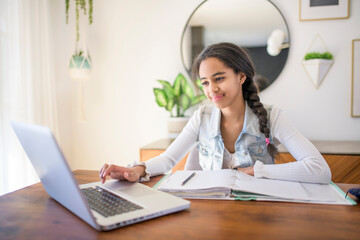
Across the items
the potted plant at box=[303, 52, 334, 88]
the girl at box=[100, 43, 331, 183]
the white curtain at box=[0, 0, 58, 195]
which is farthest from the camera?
the potted plant at box=[303, 52, 334, 88]

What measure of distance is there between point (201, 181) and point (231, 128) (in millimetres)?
567

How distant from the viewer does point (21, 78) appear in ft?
7.44

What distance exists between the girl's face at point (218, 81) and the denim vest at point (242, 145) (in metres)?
0.11

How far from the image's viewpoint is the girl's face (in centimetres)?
142

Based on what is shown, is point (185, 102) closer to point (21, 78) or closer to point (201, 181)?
point (21, 78)

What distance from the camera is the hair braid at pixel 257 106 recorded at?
141 centimetres

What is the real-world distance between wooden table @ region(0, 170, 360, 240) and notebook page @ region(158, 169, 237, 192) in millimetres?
78

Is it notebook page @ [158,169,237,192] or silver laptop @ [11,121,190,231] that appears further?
notebook page @ [158,169,237,192]

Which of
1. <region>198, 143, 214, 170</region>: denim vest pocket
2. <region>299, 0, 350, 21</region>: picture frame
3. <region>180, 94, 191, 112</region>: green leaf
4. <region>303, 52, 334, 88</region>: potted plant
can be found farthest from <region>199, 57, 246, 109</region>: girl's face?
<region>299, 0, 350, 21</region>: picture frame

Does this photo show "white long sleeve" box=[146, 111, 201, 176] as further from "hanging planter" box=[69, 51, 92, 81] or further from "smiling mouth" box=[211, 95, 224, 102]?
"hanging planter" box=[69, 51, 92, 81]

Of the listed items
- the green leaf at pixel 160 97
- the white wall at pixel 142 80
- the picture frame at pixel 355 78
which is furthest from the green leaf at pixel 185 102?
Result: the picture frame at pixel 355 78

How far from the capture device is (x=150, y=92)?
2740mm

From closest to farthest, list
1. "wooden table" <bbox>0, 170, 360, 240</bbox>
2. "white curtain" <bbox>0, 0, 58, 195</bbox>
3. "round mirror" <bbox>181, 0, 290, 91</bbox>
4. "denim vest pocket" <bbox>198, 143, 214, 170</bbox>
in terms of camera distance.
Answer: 1. "wooden table" <bbox>0, 170, 360, 240</bbox>
2. "denim vest pocket" <bbox>198, 143, 214, 170</bbox>
3. "white curtain" <bbox>0, 0, 58, 195</bbox>
4. "round mirror" <bbox>181, 0, 290, 91</bbox>

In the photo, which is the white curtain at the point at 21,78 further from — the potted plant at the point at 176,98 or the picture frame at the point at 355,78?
the picture frame at the point at 355,78
